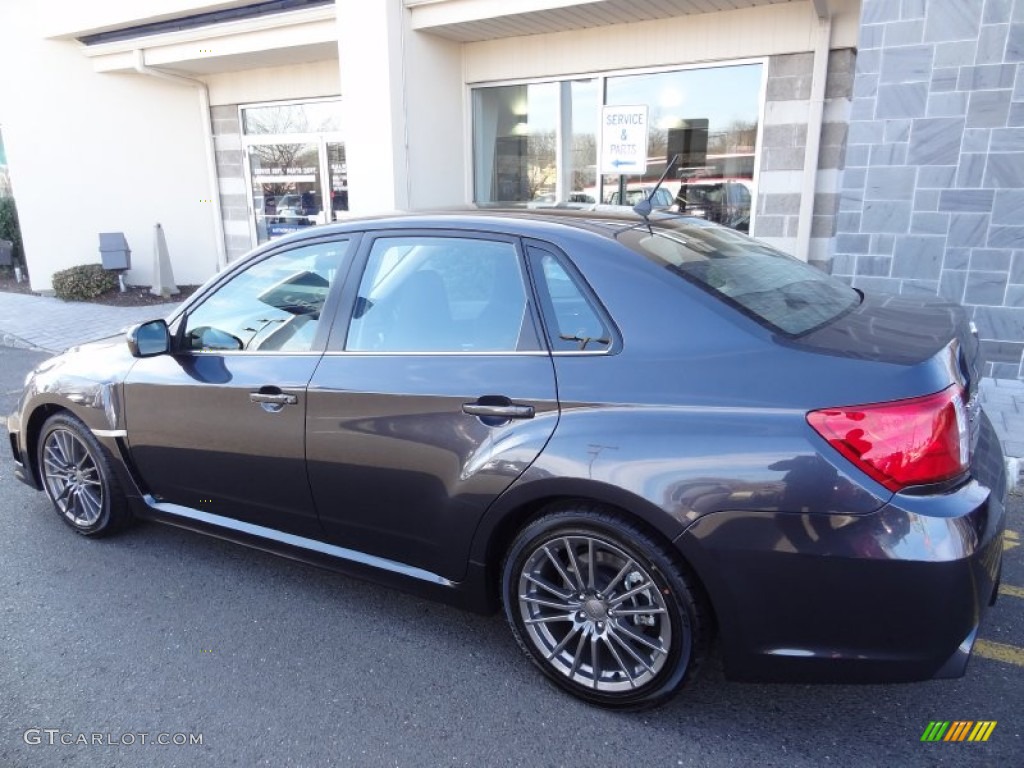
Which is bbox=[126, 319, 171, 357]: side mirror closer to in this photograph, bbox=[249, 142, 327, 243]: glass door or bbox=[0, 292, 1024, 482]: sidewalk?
bbox=[0, 292, 1024, 482]: sidewalk

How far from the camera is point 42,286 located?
40.0ft

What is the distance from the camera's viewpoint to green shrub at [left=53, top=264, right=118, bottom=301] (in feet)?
37.4

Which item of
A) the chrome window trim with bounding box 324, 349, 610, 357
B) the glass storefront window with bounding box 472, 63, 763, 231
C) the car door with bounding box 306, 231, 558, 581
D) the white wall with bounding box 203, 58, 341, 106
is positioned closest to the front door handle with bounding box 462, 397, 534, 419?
the car door with bounding box 306, 231, 558, 581

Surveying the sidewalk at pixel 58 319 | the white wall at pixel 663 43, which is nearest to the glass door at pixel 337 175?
the white wall at pixel 663 43

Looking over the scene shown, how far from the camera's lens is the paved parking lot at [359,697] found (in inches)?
92.7

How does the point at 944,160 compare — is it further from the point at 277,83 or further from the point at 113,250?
the point at 113,250

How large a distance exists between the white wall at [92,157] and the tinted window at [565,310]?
35.7 ft

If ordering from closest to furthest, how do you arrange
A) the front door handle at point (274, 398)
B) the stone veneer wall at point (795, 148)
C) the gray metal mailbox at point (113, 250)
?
the front door handle at point (274, 398)
the stone veneer wall at point (795, 148)
the gray metal mailbox at point (113, 250)

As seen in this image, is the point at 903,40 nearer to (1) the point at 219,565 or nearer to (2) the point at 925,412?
(2) the point at 925,412

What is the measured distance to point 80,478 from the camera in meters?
3.80

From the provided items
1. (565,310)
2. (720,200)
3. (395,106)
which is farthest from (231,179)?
(565,310)

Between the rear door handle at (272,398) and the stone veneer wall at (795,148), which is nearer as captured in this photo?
the rear door handle at (272,398)

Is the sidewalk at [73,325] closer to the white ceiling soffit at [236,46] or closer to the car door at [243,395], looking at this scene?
the white ceiling soffit at [236,46]

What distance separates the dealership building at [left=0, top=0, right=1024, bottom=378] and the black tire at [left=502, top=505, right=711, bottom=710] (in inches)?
152
